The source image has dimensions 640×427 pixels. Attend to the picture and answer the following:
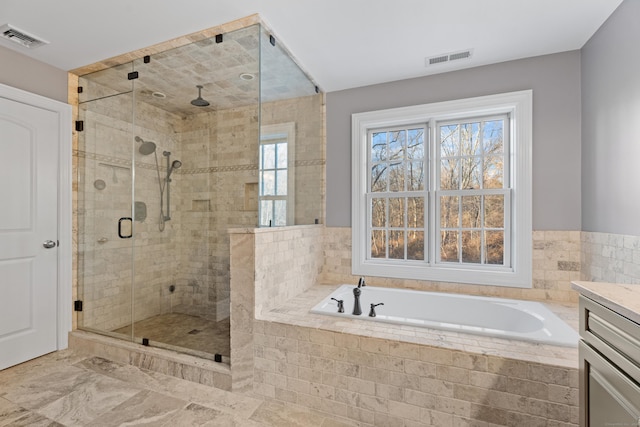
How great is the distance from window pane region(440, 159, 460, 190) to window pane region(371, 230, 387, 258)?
751 mm

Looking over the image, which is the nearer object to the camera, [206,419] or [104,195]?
[206,419]

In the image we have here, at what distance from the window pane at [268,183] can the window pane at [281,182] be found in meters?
0.06

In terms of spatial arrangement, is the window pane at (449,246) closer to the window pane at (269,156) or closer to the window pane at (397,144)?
the window pane at (397,144)

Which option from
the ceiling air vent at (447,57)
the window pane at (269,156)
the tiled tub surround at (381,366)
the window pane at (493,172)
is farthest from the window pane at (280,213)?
the window pane at (493,172)

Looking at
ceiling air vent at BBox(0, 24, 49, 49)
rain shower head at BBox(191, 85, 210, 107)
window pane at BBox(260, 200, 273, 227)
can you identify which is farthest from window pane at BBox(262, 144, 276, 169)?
ceiling air vent at BBox(0, 24, 49, 49)

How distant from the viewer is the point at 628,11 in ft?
5.87

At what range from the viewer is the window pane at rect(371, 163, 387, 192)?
309 cm

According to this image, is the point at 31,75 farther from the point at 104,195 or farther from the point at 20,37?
the point at 104,195

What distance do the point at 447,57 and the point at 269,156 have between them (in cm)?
171

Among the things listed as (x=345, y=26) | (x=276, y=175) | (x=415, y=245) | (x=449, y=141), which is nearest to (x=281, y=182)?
(x=276, y=175)

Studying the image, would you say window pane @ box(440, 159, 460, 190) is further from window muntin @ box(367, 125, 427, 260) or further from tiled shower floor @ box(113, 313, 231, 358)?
tiled shower floor @ box(113, 313, 231, 358)

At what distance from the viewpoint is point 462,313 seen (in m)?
2.48

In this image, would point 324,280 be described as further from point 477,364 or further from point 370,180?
point 477,364

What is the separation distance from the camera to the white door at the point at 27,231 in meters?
2.34
